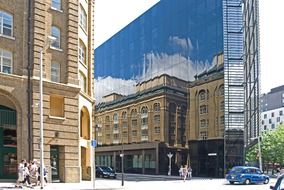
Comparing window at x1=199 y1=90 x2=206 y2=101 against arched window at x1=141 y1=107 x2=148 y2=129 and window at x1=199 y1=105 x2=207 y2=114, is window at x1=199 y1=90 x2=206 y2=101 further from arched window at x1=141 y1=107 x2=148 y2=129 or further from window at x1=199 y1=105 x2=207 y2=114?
arched window at x1=141 y1=107 x2=148 y2=129

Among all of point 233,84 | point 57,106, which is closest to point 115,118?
point 233,84

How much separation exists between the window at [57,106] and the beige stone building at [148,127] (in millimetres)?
30437

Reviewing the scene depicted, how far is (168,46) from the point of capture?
77.6 meters

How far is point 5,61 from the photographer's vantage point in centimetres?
3650

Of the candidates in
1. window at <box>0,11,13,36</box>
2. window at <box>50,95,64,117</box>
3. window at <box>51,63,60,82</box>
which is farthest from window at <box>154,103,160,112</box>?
window at <box>0,11,13,36</box>

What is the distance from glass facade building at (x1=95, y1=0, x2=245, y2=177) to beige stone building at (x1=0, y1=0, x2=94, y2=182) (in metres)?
29.4

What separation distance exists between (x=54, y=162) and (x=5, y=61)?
857 cm

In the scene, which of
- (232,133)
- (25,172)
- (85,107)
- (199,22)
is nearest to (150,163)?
(232,133)

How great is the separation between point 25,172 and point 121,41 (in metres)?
64.3

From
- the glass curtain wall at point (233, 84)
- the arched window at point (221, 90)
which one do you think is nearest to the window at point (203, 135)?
the glass curtain wall at point (233, 84)

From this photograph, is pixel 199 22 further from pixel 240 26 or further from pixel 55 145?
pixel 55 145

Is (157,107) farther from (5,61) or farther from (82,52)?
(5,61)

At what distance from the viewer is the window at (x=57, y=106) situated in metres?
39.6

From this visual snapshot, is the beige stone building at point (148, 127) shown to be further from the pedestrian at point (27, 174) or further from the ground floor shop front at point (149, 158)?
the pedestrian at point (27, 174)
